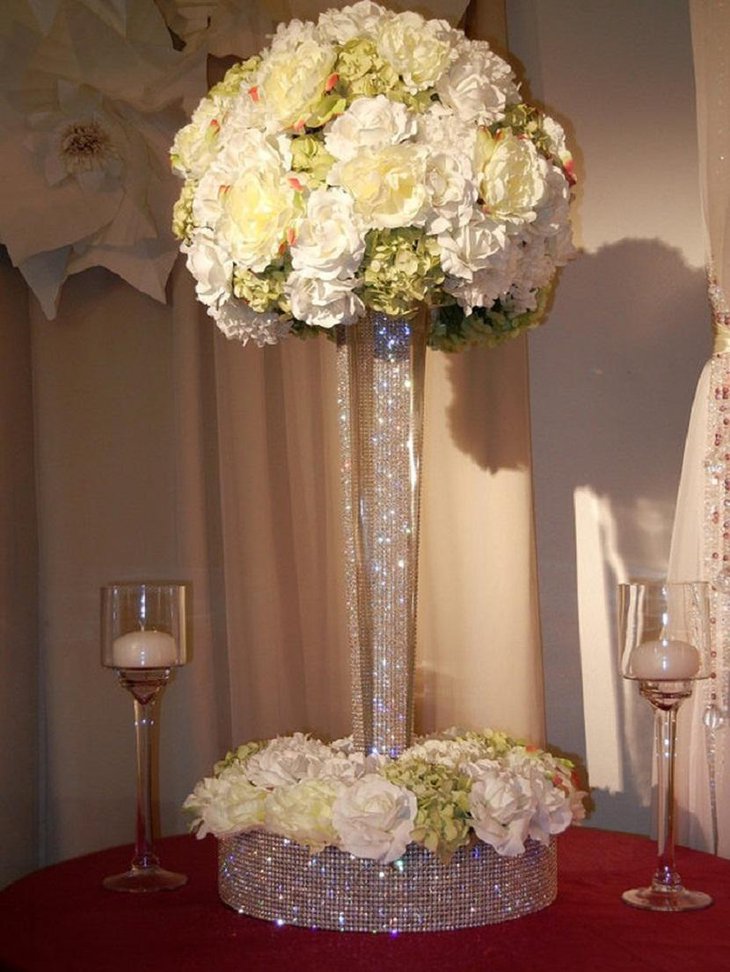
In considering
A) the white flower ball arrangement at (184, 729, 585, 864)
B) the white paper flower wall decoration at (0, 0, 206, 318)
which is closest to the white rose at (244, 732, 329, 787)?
the white flower ball arrangement at (184, 729, 585, 864)

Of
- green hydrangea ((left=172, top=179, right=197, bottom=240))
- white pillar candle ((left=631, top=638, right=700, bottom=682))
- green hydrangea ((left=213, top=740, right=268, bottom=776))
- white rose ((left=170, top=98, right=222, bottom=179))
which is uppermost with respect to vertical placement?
white rose ((left=170, top=98, right=222, bottom=179))

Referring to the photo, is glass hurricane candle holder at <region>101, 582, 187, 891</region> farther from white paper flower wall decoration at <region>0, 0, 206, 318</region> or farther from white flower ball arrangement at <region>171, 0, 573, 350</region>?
white paper flower wall decoration at <region>0, 0, 206, 318</region>

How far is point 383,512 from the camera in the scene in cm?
145

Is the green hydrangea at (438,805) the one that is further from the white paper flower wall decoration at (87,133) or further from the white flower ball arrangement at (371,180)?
the white paper flower wall decoration at (87,133)

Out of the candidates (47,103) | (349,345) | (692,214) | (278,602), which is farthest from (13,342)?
(692,214)

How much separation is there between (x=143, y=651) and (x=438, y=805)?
1.41 feet

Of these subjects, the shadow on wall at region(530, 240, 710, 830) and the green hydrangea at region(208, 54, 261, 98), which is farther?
the shadow on wall at region(530, 240, 710, 830)

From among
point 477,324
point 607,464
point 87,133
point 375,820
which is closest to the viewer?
point 375,820

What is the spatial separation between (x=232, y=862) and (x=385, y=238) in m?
0.66

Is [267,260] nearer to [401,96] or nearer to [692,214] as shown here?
[401,96]

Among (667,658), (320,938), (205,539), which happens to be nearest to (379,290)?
(667,658)

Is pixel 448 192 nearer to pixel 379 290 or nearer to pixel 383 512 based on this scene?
pixel 379 290

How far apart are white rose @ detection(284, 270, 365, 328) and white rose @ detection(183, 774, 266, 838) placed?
0.49 m

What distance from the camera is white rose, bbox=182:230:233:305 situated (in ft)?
4.48
